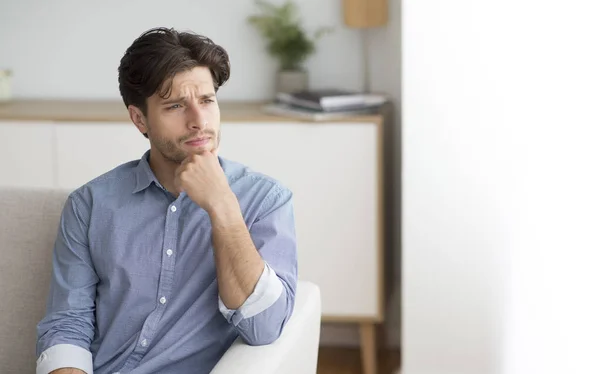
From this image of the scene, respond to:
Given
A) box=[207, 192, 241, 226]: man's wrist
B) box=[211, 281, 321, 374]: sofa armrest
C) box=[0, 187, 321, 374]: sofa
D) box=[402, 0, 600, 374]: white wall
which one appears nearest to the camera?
box=[211, 281, 321, 374]: sofa armrest

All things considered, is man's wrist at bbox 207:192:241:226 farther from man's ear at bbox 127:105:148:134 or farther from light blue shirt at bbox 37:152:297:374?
man's ear at bbox 127:105:148:134

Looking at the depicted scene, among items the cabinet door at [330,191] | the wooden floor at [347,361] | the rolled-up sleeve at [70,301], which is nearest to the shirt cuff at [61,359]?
the rolled-up sleeve at [70,301]

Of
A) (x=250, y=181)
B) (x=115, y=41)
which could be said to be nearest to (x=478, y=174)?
(x=250, y=181)

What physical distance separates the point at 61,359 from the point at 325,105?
5.10ft

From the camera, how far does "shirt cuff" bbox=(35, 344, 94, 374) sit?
6.37 feet

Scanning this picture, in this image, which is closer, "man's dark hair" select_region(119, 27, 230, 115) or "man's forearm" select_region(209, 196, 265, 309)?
"man's forearm" select_region(209, 196, 265, 309)

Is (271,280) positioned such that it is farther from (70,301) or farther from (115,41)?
(115,41)

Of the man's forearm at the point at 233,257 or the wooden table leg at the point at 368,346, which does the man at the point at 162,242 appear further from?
the wooden table leg at the point at 368,346

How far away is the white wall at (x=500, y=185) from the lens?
2.81 meters

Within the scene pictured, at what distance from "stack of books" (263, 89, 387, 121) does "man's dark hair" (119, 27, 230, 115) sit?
1.25 metres

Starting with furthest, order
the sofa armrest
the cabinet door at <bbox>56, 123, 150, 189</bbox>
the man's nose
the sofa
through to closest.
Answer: the cabinet door at <bbox>56, 123, 150, 189</bbox> → the sofa → the man's nose → the sofa armrest

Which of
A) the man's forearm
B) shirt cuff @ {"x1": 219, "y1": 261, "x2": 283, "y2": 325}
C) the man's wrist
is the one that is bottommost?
shirt cuff @ {"x1": 219, "y1": 261, "x2": 283, "y2": 325}

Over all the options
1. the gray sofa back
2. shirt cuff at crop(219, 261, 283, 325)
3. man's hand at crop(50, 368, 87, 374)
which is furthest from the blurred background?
man's hand at crop(50, 368, 87, 374)

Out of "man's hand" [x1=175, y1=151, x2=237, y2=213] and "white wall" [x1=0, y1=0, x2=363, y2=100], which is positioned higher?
"white wall" [x1=0, y1=0, x2=363, y2=100]
